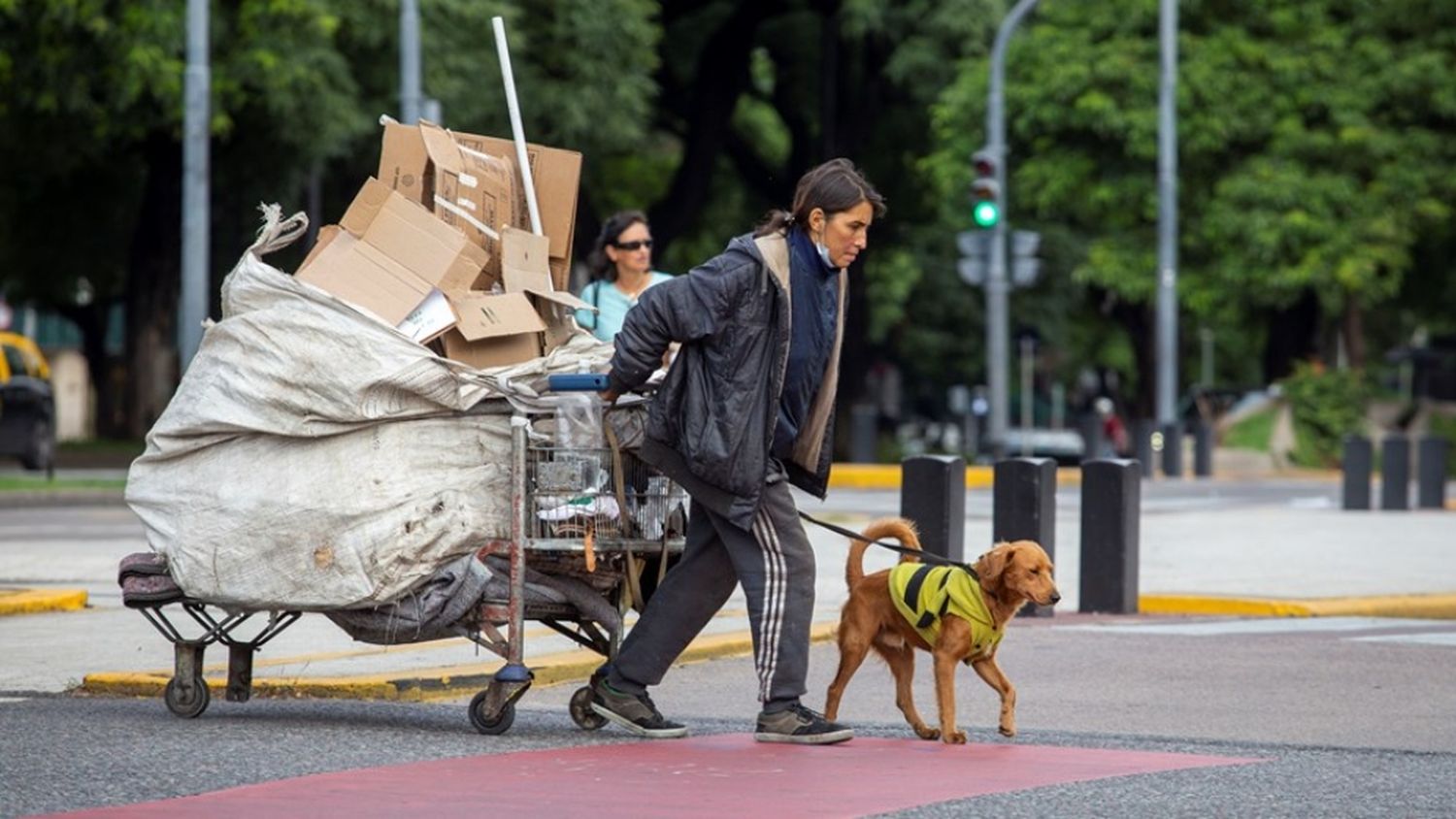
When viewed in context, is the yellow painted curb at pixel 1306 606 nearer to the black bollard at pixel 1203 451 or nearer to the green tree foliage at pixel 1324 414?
the black bollard at pixel 1203 451

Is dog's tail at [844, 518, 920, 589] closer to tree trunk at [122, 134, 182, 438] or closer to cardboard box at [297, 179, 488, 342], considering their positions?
cardboard box at [297, 179, 488, 342]

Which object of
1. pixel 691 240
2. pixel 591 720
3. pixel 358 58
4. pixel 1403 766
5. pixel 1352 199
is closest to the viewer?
pixel 1403 766

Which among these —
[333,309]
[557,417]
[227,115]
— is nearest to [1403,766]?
[557,417]

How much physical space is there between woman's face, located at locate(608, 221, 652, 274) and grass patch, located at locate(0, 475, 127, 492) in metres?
15.1

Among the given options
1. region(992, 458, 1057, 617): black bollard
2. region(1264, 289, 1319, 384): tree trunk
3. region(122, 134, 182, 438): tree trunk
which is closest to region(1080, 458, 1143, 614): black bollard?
region(992, 458, 1057, 617): black bollard

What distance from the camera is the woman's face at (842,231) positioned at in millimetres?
8219

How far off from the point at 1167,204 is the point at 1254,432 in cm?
386

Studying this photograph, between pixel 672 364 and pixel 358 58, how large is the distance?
26.5 m

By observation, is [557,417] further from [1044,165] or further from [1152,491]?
[1044,165]

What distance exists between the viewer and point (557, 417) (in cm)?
854

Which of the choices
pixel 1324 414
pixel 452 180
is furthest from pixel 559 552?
pixel 1324 414

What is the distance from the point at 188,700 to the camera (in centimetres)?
894

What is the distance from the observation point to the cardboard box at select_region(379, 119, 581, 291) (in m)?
9.12

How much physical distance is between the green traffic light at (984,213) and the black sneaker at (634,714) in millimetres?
20121
